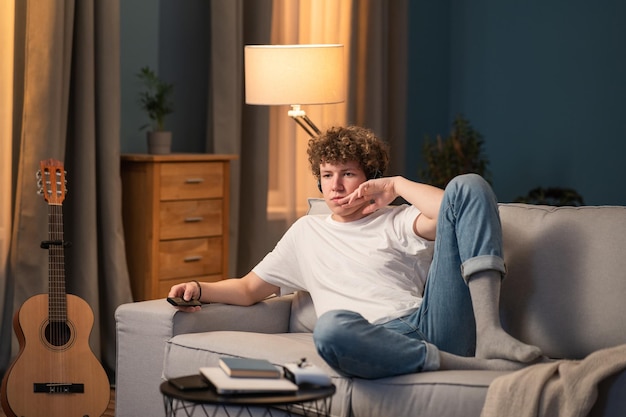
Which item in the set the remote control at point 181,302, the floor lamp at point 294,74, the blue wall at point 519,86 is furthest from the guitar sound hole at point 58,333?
the blue wall at point 519,86

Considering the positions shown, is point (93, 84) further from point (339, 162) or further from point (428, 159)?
point (428, 159)

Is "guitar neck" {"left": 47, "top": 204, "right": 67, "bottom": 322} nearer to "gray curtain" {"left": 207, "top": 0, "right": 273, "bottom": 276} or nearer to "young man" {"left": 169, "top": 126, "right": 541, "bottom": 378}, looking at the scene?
"young man" {"left": 169, "top": 126, "right": 541, "bottom": 378}

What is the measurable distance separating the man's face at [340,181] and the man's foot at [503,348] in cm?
64

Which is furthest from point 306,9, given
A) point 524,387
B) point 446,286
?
point 524,387

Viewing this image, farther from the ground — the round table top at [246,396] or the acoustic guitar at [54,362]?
the round table top at [246,396]

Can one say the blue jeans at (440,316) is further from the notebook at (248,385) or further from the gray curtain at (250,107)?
the gray curtain at (250,107)

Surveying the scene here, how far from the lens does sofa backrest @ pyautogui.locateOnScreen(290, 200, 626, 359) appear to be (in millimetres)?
2773

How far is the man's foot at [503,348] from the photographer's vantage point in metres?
2.61

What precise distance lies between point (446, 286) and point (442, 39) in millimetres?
3766

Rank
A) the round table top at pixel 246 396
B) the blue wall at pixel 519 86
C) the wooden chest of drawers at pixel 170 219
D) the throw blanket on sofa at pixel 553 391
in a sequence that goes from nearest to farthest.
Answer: the round table top at pixel 246 396
the throw blanket on sofa at pixel 553 391
the wooden chest of drawers at pixel 170 219
the blue wall at pixel 519 86

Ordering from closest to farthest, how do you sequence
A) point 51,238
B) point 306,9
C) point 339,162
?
point 339,162 → point 51,238 → point 306,9

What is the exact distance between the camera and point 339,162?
3088 millimetres

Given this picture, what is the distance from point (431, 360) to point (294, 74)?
147cm

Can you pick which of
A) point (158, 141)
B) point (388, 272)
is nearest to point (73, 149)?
point (158, 141)
